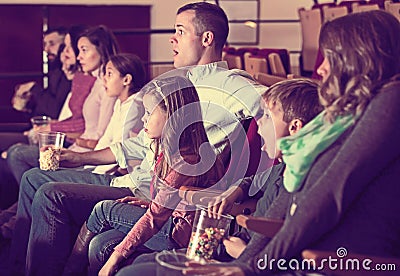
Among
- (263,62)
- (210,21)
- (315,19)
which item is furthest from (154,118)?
(315,19)

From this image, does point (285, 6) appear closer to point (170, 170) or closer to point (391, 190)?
point (170, 170)

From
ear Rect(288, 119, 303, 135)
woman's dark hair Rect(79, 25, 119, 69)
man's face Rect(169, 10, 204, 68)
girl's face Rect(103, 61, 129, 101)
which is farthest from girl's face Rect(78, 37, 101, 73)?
ear Rect(288, 119, 303, 135)

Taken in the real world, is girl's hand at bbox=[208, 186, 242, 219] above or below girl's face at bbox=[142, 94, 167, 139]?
below

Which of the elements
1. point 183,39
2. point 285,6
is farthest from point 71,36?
point 285,6

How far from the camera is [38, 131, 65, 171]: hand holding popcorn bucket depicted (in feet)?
10.8

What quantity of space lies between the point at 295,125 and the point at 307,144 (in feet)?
1.25

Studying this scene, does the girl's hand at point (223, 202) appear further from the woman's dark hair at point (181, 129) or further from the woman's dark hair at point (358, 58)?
the woman's dark hair at point (358, 58)

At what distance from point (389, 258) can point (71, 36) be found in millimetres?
2890

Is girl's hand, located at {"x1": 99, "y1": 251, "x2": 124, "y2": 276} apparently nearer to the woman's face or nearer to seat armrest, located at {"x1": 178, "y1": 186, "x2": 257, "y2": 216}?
seat armrest, located at {"x1": 178, "y1": 186, "x2": 257, "y2": 216}

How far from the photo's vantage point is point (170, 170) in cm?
258

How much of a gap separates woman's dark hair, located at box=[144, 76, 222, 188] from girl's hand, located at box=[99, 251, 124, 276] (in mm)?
297

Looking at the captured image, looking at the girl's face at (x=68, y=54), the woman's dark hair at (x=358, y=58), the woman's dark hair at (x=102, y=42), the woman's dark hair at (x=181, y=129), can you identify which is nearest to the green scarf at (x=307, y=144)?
the woman's dark hair at (x=358, y=58)

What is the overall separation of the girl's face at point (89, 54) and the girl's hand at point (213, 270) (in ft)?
7.40

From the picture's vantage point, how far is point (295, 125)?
2.36 m
